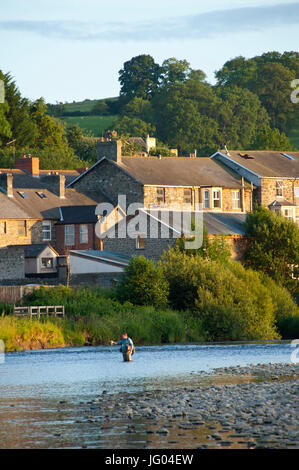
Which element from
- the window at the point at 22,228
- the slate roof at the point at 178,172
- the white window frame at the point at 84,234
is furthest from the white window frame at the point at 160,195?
the window at the point at 22,228

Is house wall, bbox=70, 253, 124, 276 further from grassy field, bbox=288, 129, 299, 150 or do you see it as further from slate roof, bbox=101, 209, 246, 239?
grassy field, bbox=288, 129, 299, 150

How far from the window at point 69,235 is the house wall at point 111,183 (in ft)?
14.9

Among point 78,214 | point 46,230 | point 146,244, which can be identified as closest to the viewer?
point 146,244

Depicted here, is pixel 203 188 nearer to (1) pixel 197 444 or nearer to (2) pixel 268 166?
(2) pixel 268 166

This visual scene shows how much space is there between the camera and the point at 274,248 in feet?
240

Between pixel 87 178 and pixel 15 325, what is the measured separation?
38.9 meters

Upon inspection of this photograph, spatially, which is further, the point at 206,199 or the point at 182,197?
the point at 206,199

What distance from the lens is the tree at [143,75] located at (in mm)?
173750

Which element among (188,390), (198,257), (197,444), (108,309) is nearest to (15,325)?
(108,309)

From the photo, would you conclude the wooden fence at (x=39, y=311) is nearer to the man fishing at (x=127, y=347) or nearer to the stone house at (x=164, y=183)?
the man fishing at (x=127, y=347)

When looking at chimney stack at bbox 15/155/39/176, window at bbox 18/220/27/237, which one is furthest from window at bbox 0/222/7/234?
chimney stack at bbox 15/155/39/176

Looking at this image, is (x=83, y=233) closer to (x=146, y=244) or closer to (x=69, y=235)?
(x=69, y=235)

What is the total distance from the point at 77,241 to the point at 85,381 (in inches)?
1847

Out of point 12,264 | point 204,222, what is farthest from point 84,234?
point 204,222
